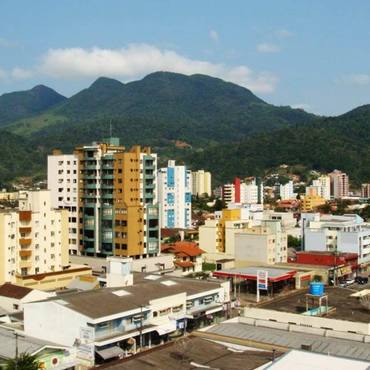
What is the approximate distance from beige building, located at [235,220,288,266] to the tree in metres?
29.9

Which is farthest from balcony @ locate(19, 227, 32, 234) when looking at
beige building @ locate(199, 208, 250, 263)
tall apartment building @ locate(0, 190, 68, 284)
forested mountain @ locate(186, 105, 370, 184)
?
forested mountain @ locate(186, 105, 370, 184)

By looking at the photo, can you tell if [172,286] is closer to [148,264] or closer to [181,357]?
[181,357]

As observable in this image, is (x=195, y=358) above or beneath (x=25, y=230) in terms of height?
beneath

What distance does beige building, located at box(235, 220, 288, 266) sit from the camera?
51.0 metres

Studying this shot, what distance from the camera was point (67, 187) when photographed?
51.7m

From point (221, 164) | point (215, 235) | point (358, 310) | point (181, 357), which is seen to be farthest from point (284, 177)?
point (181, 357)

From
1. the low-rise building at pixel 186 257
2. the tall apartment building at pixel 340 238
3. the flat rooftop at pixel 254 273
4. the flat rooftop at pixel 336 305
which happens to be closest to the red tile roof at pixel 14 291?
the flat rooftop at pixel 336 305

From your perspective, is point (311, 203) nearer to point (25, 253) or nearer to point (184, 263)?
point (184, 263)

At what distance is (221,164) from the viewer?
178 metres

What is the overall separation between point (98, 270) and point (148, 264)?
3.89 meters

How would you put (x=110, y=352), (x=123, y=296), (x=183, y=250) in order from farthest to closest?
(x=183, y=250)
(x=123, y=296)
(x=110, y=352)

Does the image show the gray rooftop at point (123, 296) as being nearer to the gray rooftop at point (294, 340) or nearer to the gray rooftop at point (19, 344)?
the gray rooftop at point (19, 344)

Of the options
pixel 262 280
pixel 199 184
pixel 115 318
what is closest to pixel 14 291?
pixel 115 318

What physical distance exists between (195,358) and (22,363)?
6421mm
